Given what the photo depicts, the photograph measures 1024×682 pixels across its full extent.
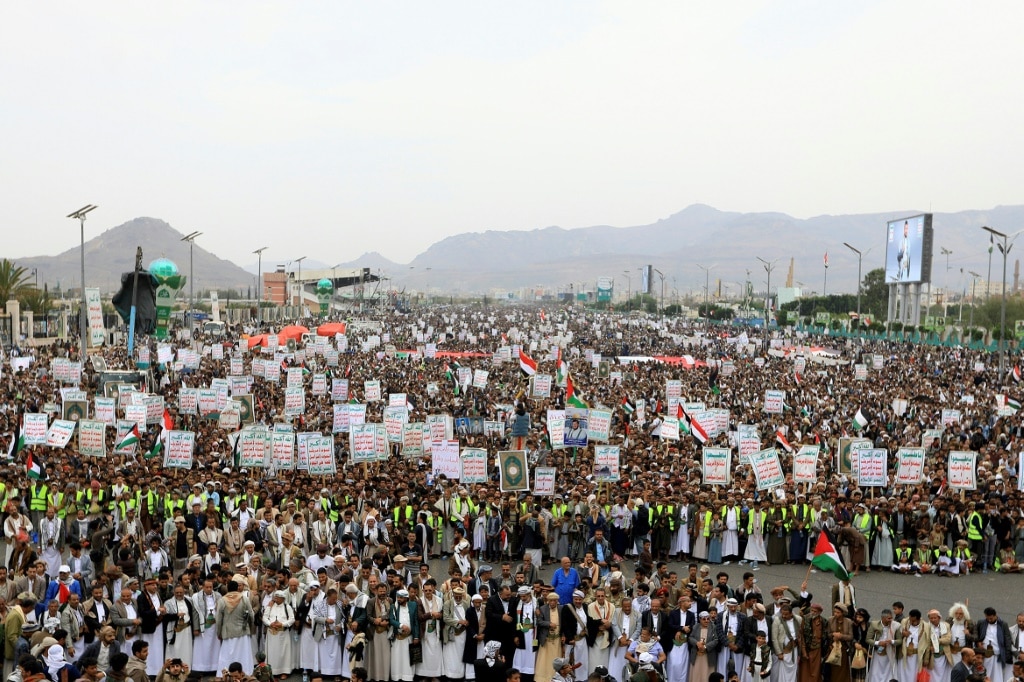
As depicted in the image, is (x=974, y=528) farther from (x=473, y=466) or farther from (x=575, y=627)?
(x=575, y=627)

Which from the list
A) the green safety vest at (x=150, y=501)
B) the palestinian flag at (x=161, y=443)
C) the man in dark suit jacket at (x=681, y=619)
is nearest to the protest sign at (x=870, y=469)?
the man in dark suit jacket at (x=681, y=619)

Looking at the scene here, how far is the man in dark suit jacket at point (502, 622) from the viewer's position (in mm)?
10109

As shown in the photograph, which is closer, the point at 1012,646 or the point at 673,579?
the point at 1012,646

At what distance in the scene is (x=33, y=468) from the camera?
55.3 ft

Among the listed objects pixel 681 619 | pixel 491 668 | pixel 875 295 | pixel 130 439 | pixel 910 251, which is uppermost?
pixel 910 251

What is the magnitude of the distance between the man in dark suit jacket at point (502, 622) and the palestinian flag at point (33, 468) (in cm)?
955

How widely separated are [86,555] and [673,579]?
6.50m

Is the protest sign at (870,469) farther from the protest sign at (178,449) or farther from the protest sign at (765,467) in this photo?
the protest sign at (178,449)

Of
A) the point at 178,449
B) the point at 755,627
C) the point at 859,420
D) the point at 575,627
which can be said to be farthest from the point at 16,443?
the point at 859,420

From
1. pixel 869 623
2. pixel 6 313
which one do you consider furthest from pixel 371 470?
pixel 6 313

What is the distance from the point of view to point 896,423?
27.2 metres

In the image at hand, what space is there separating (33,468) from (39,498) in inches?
73.6

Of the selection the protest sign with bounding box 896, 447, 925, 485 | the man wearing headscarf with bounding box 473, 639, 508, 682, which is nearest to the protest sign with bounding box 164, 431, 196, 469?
the man wearing headscarf with bounding box 473, 639, 508, 682

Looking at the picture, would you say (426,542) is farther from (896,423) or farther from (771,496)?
(896,423)
